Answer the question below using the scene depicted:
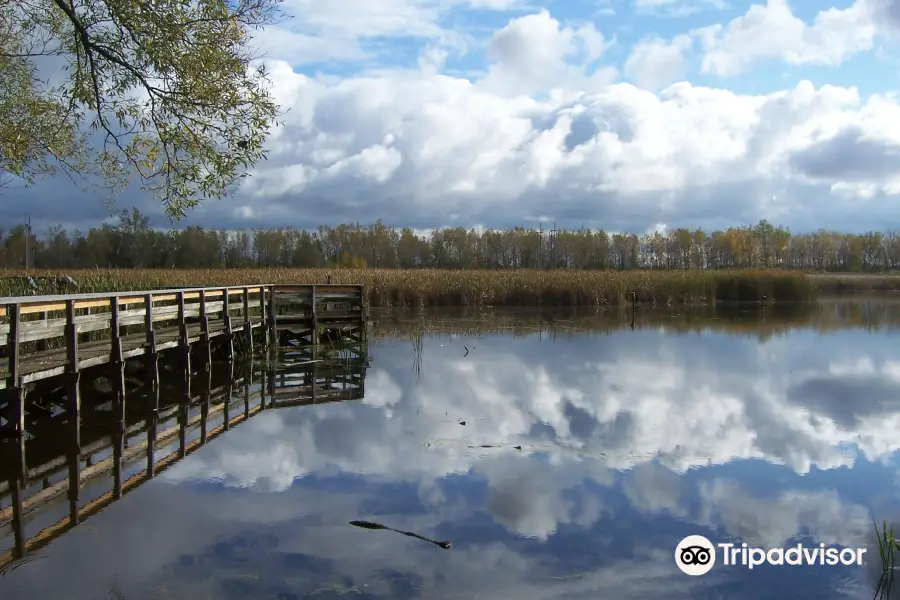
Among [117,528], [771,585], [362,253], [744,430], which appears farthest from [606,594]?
[362,253]

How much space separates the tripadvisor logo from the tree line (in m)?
71.5

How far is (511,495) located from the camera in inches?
307

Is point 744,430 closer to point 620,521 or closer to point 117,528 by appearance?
point 620,521

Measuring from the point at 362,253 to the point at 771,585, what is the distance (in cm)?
9564

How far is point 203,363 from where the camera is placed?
1708cm

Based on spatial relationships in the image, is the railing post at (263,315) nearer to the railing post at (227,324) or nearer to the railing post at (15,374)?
the railing post at (227,324)

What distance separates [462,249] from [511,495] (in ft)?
308

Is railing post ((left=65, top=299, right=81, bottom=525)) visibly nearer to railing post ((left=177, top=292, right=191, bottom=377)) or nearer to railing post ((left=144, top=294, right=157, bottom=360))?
railing post ((left=144, top=294, right=157, bottom=360))

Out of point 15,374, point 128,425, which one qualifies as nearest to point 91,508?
point 15,374

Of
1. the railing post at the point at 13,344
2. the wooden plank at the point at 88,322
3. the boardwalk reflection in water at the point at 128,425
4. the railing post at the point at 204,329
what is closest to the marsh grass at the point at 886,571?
the boardwalk reflection in water at the point at 128,425

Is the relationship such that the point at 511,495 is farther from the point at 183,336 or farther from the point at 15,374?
the point at 183,336

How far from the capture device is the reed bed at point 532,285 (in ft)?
114

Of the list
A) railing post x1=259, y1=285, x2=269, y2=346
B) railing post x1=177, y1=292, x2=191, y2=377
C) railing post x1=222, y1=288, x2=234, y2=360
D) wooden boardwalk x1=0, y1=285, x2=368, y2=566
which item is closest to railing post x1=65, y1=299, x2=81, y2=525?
wooden boardwalk x1=0, y1=285, x2=368, y2=566

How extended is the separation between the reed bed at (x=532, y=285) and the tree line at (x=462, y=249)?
1475 inches
